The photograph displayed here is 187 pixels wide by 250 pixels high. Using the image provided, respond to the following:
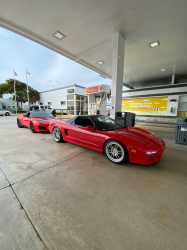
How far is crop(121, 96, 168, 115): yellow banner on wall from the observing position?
11672mm

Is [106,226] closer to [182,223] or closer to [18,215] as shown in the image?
[182,223]

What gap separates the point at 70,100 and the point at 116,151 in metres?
19.7

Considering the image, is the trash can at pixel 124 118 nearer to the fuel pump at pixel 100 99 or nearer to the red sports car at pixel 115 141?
the red sports car at pixel 115 141

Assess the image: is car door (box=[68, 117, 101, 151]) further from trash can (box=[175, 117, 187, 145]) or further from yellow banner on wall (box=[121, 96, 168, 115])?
yellow banner on wall (box=[121, 96, 168, 115])

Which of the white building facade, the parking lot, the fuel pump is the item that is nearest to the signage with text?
the fuel pump

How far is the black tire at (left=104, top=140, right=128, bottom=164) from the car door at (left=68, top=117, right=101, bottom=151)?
28 cm

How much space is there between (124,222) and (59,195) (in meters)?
0.94

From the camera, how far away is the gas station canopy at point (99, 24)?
12.5 feet

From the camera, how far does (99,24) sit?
4.60 m

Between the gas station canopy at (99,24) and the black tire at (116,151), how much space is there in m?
4.89

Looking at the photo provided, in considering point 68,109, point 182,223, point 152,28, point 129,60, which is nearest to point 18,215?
point 182,223

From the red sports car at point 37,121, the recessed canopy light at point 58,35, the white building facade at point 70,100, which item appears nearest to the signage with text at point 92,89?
the recessed canopy light at point 58,35

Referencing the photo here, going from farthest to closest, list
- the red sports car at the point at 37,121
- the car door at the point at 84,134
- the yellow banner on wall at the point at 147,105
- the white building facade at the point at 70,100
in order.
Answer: the white building facade at the point at 70,100, the yellow banner on wall at the point at 147,105, the red sports car at the point at 37,121, the car door at the point at 84,134

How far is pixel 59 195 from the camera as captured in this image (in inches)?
62.1
